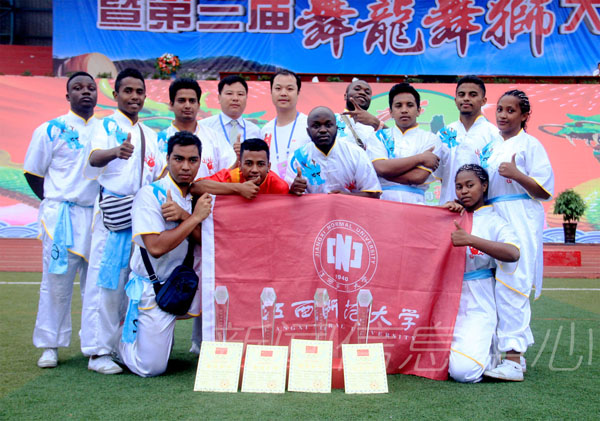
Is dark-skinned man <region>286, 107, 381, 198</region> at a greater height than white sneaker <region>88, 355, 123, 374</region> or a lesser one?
greater

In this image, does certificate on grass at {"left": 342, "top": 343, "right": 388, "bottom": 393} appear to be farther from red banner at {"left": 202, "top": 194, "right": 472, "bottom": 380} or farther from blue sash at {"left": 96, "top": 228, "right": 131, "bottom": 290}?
blue sash at {"left": 96, "top": 228, "right": 131, "bottom": 290}

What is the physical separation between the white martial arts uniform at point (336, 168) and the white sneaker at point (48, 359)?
6.93 feet

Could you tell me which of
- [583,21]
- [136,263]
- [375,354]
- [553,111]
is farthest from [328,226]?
[583,21]

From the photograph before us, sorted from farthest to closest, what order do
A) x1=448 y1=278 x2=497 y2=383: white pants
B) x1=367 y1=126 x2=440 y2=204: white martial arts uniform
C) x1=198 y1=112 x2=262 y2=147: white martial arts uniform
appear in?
1. x1=198 y1=112 x2=262 y2=147: white martial arts uniform
2. x1=367 y1=126 x2=440 y2=204: white martial arts uniform
3. x1=448 y1=278 x2=497 y2=383: white pants

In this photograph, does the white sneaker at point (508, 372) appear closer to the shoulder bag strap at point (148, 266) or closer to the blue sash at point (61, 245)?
the shoulder bag strap at point (148, 266)

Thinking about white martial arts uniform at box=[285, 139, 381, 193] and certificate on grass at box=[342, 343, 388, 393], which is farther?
white martial arts uniform at box=[285, 139, 381, 193]

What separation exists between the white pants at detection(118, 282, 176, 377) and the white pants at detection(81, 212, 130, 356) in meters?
0.30

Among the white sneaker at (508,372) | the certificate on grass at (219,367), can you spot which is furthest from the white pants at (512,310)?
the certificate on grass at (219,367)

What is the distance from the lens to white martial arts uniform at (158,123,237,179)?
451 centimetres

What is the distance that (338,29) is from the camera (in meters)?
14.6

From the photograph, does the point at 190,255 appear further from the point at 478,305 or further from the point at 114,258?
the point at 478,305

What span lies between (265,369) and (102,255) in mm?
1531

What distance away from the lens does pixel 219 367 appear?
3.34m

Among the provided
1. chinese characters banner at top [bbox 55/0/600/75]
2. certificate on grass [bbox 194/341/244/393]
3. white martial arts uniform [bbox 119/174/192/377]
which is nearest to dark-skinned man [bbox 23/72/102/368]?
white martial arts uniform [bbox 119/174/192/377]
